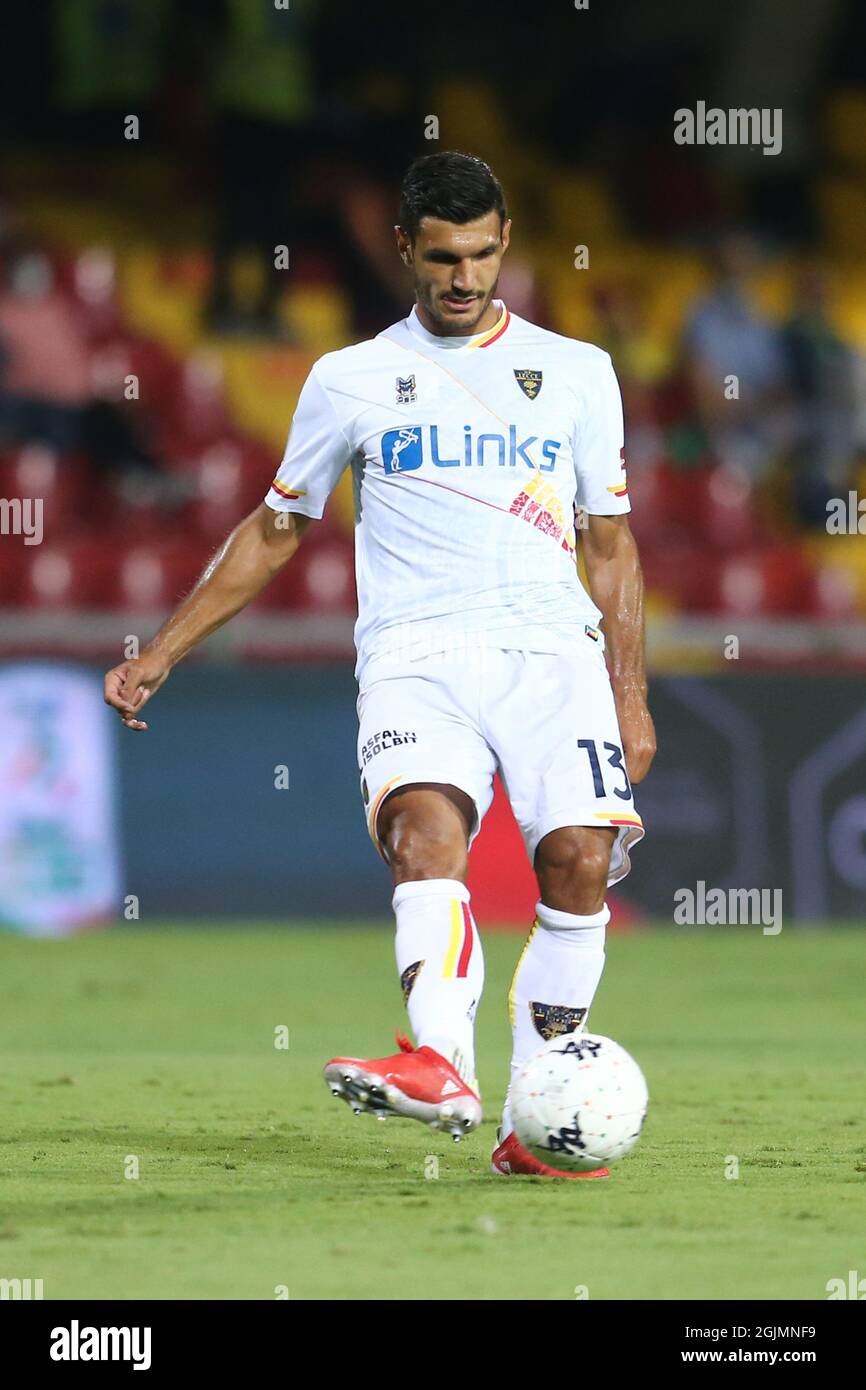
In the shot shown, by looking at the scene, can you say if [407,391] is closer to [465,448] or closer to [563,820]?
[465,448]

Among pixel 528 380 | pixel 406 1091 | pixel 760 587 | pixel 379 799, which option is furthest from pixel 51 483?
pixel 406 1091

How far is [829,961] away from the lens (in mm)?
11461

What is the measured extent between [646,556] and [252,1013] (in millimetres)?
5810

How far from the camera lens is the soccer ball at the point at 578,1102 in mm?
5141

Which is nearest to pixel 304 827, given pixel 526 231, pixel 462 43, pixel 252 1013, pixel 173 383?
pixel 252 1013

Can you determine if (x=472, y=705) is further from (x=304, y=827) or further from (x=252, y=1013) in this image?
(x=304, y=827)

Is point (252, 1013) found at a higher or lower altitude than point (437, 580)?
lower

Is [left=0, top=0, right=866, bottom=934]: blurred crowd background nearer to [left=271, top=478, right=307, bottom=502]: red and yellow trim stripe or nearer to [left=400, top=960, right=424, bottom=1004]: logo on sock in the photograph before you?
[left=271, top=478, right=307, bottom=502]: red and yellow trim stripe

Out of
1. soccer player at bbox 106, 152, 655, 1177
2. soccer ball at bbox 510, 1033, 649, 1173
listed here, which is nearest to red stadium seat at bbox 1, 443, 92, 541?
soccer player at bbox 106, 152, 655, 1177

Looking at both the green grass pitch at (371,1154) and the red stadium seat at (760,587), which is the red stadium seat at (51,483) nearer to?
the green grass pitch at (371,1154)

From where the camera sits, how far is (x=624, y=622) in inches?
231

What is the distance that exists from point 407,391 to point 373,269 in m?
11.2

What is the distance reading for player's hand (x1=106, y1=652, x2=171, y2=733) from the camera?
5.64 m

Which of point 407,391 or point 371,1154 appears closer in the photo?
point 407,391
